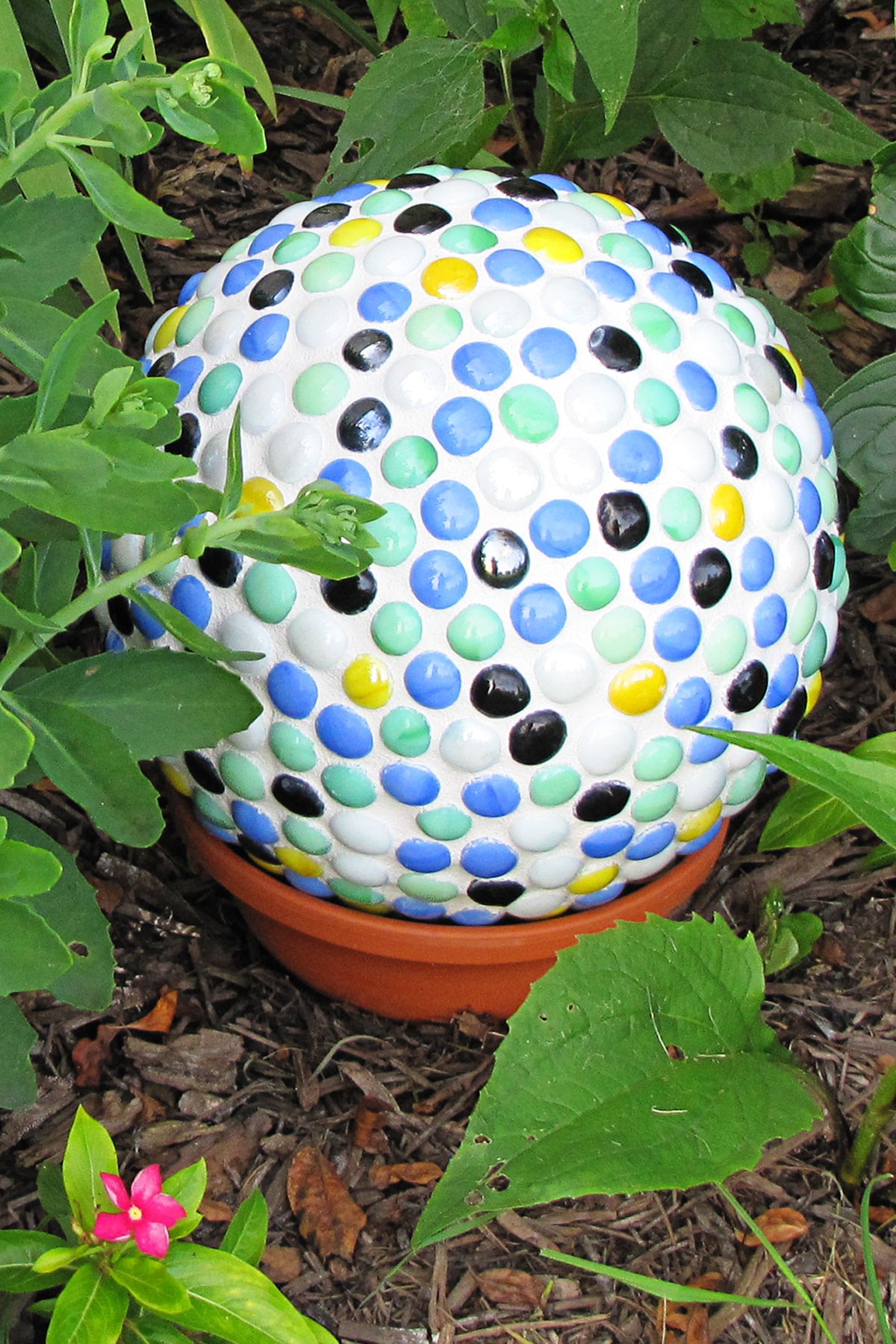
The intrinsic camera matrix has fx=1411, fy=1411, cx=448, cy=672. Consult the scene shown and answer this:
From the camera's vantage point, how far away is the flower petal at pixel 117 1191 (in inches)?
35.7

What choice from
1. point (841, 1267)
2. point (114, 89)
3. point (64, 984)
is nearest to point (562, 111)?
point (114, 89)

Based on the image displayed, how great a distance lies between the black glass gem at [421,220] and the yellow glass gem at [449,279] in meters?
0.05

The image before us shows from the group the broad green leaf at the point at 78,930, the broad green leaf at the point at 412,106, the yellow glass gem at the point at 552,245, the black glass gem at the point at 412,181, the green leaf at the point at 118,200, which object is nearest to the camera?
the green leaf at the point at 118,200

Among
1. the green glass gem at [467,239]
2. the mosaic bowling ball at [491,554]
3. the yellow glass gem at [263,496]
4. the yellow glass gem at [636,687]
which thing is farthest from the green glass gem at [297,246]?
the yellow glass gem at [636,687]

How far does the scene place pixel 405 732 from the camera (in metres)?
1.01

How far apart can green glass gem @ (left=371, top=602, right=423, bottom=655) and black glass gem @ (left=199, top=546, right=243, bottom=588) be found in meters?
0.12

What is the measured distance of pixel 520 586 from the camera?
100cm

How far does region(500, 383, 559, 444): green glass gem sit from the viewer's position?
1002 millimetres

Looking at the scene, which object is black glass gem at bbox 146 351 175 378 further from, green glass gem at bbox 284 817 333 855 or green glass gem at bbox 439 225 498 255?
green glass gem at bbox 284 817 333 855

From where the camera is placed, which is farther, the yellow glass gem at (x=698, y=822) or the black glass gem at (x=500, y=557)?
the yellow glass gem at (x=698, y=822)

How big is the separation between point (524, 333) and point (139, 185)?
92 cm

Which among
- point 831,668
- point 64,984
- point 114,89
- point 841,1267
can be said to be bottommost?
point 841,1267

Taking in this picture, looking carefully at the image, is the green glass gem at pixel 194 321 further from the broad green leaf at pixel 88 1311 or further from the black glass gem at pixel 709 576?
the broad green leaf at pixel 88 1311

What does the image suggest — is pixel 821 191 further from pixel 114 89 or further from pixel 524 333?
pixel 114 89
